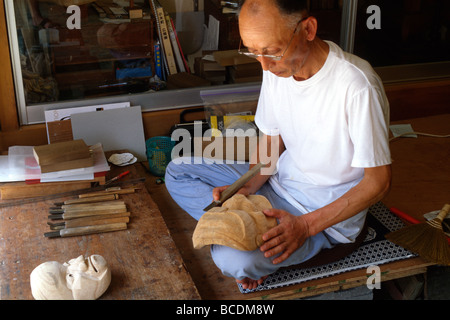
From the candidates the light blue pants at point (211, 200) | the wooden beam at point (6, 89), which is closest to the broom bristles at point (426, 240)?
the light blue pants at point (211, 200)

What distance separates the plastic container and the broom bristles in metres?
→ 1.30

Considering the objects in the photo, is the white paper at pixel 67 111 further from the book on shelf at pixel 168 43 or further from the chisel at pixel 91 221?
the chisel at pixel 91 221

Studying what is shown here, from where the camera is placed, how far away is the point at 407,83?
3.51 m

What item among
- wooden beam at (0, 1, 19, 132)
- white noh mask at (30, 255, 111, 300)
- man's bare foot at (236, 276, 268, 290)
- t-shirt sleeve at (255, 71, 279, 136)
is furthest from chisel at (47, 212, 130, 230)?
wooden beam at (0, 1, 19, 132)

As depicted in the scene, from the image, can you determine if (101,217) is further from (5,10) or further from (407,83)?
(407,83)

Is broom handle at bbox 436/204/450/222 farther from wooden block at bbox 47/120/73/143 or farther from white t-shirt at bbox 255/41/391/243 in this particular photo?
wooden block at bbox 47/120/73/143

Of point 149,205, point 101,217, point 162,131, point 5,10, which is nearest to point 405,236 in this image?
point 149,205

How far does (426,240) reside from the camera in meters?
2.16

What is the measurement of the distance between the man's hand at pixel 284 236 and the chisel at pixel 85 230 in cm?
69

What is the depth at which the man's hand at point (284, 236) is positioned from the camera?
1.83 m

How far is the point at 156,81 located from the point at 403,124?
1.66 meters

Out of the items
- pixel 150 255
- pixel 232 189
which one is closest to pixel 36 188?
pixel 150 255

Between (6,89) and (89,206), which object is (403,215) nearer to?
(89,206)

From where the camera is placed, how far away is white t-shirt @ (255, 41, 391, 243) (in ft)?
5.90
